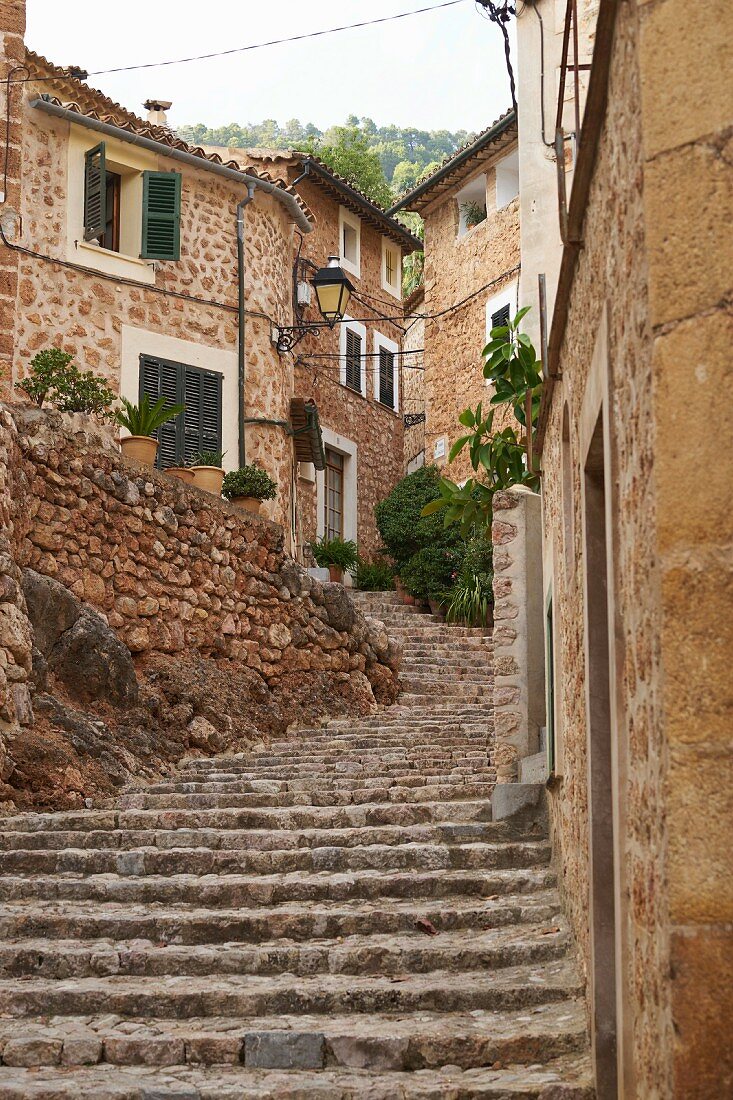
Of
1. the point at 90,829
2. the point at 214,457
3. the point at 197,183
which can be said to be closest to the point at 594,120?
the point at 90,829

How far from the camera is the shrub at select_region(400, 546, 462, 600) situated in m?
20.0

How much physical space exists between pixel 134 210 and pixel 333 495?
7385 mm

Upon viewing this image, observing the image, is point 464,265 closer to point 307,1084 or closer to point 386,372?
point 386,372

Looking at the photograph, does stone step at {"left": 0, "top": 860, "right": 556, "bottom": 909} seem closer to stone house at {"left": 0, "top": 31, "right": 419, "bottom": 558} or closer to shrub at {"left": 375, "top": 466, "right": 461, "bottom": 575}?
stone house at {"left": 0, "top": 31, "right": 419, "bottom": 558}

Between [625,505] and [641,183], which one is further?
[625,505]

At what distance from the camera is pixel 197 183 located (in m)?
16.9

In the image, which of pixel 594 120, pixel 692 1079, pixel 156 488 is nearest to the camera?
pixel 692 1079

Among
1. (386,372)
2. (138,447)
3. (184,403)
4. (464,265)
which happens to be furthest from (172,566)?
(386,372)

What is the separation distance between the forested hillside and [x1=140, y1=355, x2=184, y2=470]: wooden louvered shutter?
41.8m

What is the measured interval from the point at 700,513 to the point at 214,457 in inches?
485

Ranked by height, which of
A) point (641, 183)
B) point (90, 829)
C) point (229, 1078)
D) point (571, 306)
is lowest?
point (229, 1078)

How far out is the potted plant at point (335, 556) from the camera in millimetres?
20172

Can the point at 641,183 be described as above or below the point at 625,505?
above

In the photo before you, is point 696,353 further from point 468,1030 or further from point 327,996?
point 327,996
